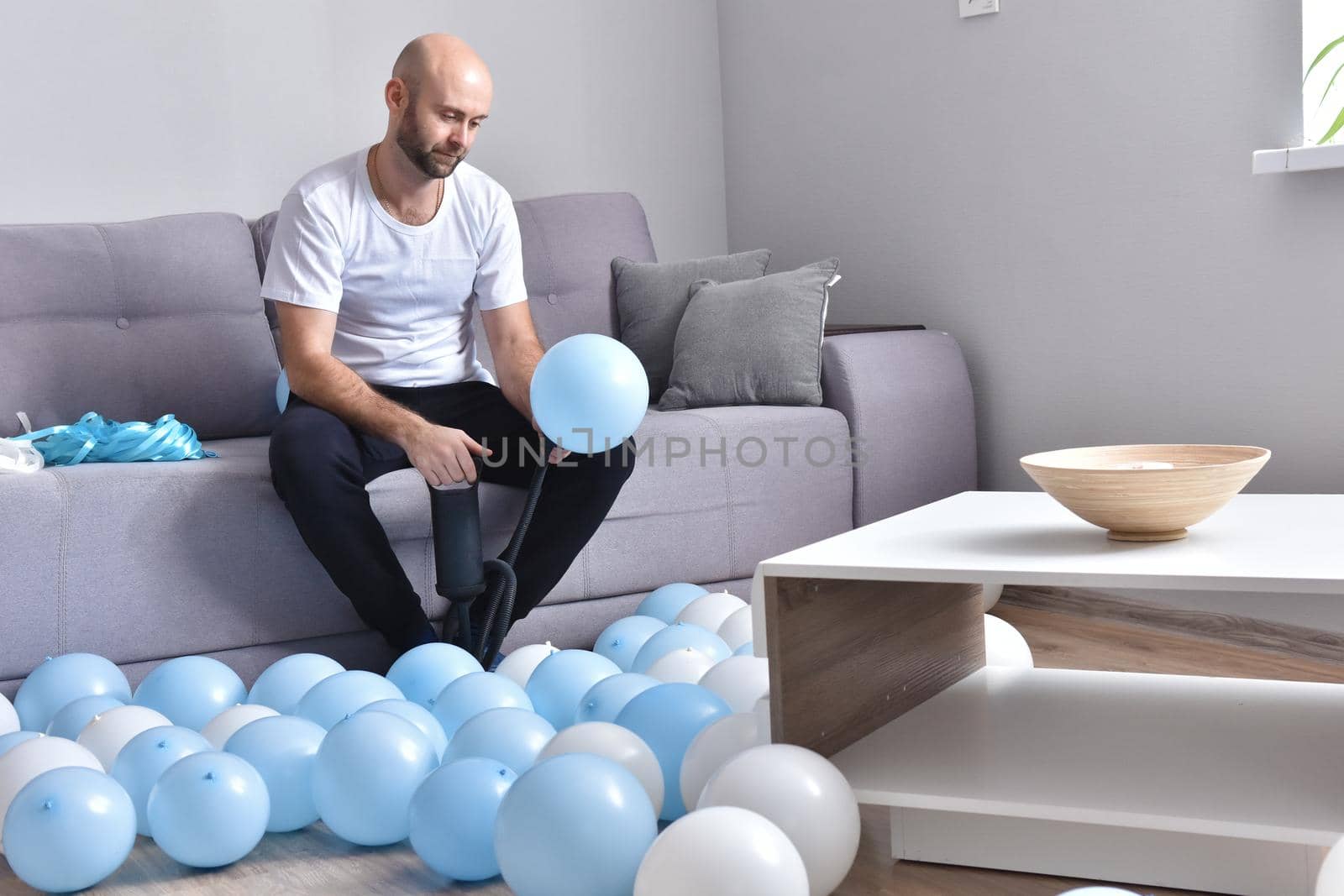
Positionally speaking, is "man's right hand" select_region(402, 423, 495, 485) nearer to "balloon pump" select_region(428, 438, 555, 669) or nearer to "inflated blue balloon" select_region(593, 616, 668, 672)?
"balloon pump" select_region(428, 438, 555, 669)

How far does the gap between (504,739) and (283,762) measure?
26 cm

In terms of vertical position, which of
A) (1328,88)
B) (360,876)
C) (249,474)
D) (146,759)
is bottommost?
(360,876)

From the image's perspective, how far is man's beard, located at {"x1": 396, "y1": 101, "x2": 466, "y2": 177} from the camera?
229 cm

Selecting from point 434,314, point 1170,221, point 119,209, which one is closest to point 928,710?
point 434,314

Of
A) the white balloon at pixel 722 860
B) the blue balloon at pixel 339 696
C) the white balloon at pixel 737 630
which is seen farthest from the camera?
the white balloon at pixel 737 630

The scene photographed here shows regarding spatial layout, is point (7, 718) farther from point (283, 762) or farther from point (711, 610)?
point (711, 610)

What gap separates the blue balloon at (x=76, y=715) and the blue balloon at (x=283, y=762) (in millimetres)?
312

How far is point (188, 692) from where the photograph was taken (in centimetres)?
191

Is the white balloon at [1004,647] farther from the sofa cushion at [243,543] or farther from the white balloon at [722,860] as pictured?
the sofa cushion at [243,543]

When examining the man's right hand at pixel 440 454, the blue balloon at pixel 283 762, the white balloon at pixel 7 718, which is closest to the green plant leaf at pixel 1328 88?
the man's right hand at pixel 440 454

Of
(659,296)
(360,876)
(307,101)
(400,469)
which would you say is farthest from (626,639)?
(307,101)

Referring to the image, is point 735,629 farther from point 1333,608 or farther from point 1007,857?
point 1333,608

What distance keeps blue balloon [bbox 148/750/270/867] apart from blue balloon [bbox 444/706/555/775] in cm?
23

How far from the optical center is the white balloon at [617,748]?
1.44 m
